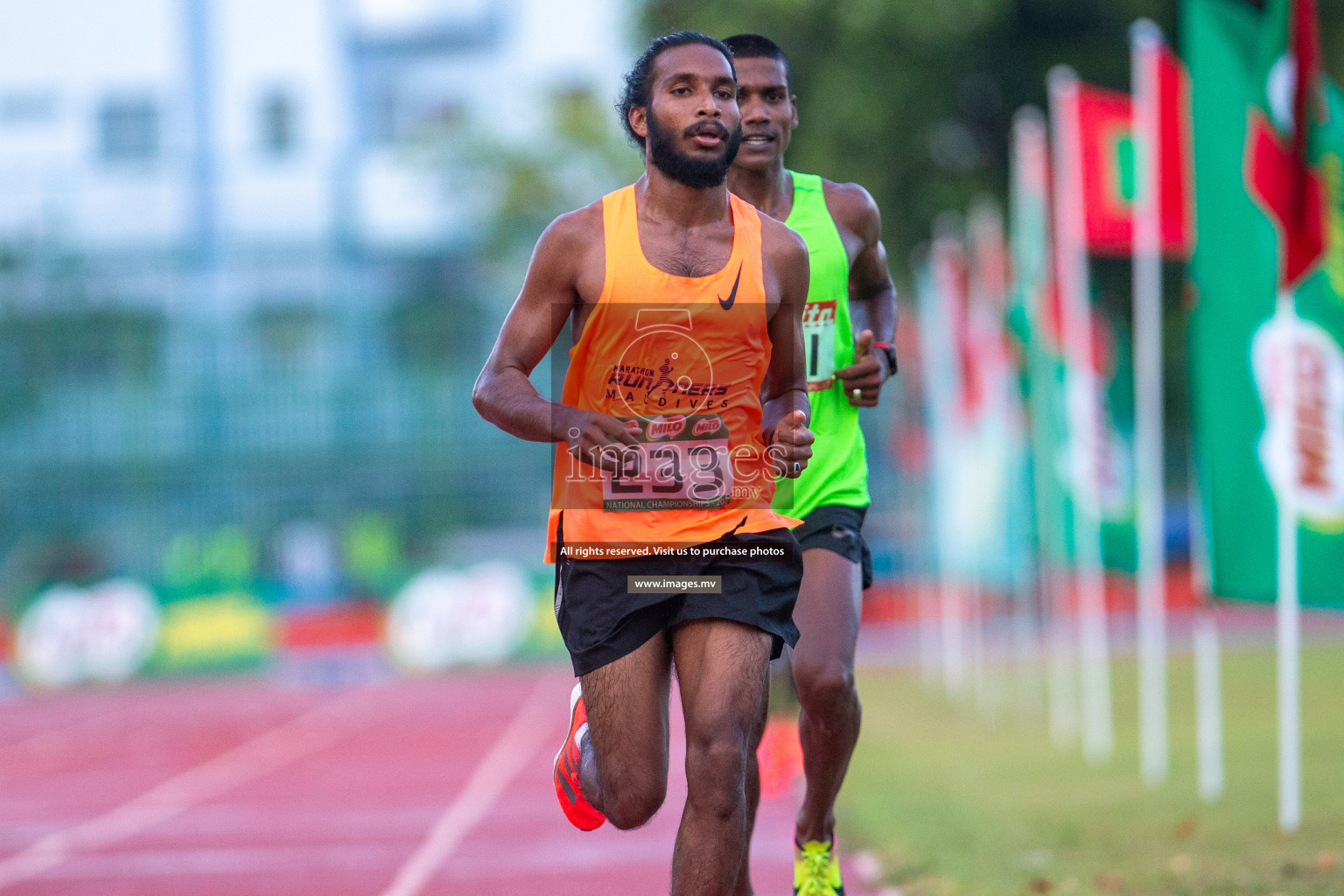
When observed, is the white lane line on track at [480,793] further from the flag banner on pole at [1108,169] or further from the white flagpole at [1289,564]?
the flag banner on pole at [1108,169]

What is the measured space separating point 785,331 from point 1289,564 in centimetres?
409

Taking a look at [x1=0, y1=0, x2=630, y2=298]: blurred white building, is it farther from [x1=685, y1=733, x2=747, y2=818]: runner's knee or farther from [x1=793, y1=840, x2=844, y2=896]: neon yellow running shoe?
[x1=685, y1=733, x2=747, y2=818]: runner's knee

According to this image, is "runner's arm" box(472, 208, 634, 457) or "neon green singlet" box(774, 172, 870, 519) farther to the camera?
"neon green singlet" box(774, 172, 870, 519)

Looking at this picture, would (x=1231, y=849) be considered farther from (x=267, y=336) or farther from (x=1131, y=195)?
(x=267, y=336)

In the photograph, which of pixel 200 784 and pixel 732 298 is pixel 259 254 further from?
pixel 732 298

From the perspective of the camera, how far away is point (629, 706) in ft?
14.8

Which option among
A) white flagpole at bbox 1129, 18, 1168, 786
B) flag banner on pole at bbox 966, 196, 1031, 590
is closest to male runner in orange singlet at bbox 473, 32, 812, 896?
white flagpole at bbox 1129, 18, 1168, 786

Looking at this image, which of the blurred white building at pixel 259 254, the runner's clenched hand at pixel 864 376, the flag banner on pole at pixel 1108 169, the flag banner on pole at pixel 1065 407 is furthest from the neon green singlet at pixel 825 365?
the blurred white building at pixel 259 254

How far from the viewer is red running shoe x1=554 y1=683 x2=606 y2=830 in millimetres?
4812

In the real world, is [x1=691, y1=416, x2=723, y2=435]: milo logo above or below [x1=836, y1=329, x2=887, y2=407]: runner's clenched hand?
below

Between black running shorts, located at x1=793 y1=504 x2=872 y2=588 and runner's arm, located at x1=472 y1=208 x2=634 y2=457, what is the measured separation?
3.91 ft

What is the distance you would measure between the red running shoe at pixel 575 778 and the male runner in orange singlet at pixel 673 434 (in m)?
0.18

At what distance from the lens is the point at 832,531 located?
17.6 ft

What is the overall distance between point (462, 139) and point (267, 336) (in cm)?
1064
